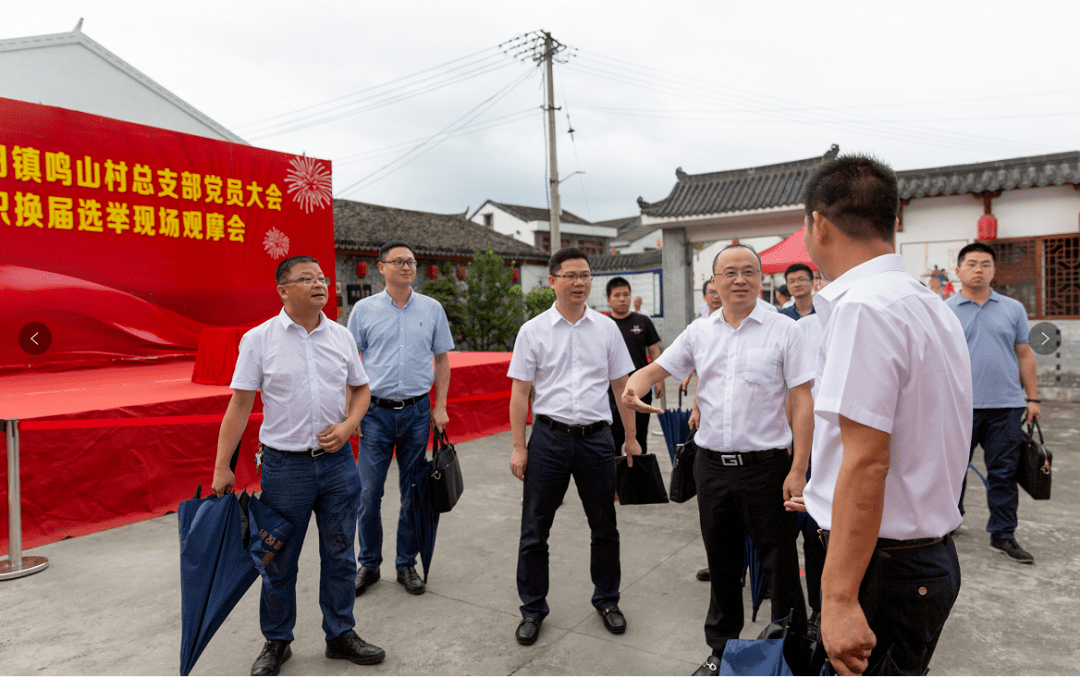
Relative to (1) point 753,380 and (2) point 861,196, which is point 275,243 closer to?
(1) point 753,380

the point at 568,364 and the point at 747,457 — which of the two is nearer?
the point at 747,457

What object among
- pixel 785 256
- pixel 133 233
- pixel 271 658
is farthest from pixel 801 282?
pixel 133 233

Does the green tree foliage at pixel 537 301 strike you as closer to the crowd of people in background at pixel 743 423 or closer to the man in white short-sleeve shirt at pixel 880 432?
the crowd of people in background at pixel 743 423

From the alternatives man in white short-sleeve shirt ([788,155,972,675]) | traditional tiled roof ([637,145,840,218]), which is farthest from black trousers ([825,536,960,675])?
traditional tiled roof ([637,145,840,218])

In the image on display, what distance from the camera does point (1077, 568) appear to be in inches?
136

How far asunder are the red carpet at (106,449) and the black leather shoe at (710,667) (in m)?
3.46

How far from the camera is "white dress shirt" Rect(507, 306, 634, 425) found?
2961 millimetres

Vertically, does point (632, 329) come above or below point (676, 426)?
above

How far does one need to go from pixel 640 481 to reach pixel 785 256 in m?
6.84

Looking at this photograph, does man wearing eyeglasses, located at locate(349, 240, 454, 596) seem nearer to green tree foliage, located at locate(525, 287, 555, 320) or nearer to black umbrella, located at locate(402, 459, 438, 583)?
Answer: black umbrella, located at locate(402, 459, 438, 583)

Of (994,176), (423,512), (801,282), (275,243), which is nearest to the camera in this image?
(423,512)

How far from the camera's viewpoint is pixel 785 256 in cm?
909

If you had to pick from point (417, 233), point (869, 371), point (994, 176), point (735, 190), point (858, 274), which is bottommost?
point (869, 371)

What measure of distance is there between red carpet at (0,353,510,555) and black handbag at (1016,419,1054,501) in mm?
5046
